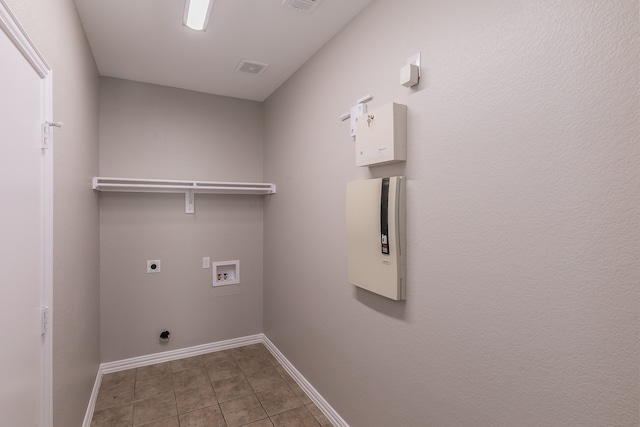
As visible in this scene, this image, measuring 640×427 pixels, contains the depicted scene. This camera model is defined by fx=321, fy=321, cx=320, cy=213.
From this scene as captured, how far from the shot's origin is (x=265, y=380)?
2797 millimetres

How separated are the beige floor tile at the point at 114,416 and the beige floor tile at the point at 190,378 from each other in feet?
1.25

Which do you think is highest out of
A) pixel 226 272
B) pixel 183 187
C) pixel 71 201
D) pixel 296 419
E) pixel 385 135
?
pixel 385 135

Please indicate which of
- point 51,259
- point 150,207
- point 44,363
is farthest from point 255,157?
point 44,363

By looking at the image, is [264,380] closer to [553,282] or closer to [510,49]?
[553,282]

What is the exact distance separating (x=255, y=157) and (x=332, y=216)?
5.37 ft

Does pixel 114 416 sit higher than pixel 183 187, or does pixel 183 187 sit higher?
pixel 183 187

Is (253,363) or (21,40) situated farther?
(253,363)

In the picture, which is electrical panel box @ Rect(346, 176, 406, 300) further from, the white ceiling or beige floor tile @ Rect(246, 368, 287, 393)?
beige floor tile @ Rect(246, 368, 287, 393)

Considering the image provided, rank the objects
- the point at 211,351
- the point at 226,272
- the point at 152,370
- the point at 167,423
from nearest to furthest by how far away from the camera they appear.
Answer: the point at 167,423, the point at 152,370, the point at 211,351, the point at 226,272

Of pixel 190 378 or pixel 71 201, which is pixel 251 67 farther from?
pixel 190 378

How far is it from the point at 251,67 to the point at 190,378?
108 inches

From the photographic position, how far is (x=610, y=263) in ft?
2.98

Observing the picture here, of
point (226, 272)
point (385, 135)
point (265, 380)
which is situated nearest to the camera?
point (385, 135)

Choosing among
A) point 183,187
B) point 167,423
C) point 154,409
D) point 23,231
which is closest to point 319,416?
point 167,423
